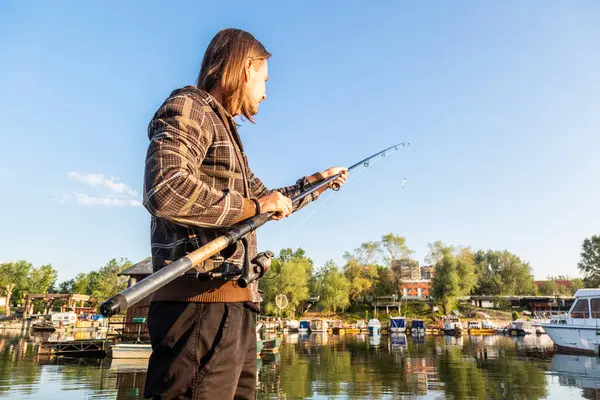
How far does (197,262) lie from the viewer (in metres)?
1.96

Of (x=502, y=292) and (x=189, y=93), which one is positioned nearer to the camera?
(x=189, y=93)

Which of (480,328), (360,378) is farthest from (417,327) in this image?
(360,378)

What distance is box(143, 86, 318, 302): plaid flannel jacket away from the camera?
1.96 m

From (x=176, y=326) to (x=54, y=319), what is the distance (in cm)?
8644

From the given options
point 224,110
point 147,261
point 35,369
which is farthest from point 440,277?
point 224,110

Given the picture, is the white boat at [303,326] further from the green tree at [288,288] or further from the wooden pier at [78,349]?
the wooden pier at [78,349]

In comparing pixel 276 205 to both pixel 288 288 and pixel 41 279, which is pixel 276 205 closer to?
pixel 288 288

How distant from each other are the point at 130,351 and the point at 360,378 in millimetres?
13890

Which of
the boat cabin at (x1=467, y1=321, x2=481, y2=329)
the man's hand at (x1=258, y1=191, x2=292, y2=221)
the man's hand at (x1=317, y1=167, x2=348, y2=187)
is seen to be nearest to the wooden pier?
the man's hand at (x1=317, y1=167, x2=348, y2=187)

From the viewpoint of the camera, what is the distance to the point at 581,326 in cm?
3175

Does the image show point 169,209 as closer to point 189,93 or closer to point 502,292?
point 189,93

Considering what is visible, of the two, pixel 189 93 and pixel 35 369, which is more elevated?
pixel 189 93

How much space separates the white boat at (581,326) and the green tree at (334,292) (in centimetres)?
5712

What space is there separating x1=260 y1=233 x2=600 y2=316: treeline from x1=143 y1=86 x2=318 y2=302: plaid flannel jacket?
75257 millimetres
